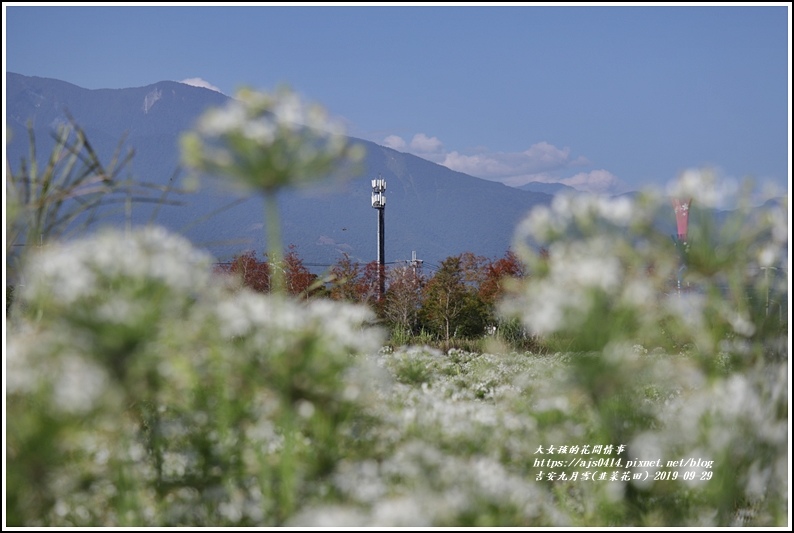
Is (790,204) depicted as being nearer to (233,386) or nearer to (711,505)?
(711,505)

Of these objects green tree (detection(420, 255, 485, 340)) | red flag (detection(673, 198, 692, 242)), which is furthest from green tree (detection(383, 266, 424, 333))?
red flag (detection(673, 198, 692, 242))

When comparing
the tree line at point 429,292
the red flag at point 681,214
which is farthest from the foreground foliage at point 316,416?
the tree line at point 429,292

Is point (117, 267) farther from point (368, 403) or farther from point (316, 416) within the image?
point (368, 403)

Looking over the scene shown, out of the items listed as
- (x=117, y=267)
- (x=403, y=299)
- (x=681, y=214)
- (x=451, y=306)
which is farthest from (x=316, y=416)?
(x=403, y=299)

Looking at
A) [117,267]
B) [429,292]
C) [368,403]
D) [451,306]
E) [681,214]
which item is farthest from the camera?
[429,292]

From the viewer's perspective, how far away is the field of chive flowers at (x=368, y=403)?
195 centimetres

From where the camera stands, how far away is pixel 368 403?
2.61 meters

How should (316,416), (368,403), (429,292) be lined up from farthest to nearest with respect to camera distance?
(429,292), (368,403), (316,416)

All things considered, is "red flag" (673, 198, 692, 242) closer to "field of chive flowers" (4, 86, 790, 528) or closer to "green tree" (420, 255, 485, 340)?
"field of chive flowers" (4, 86, 790, 528)

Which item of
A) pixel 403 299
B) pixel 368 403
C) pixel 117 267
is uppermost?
pixel 117 267

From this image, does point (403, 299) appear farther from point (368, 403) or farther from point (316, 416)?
point (316, 416)

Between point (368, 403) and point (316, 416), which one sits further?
point (368, 403)

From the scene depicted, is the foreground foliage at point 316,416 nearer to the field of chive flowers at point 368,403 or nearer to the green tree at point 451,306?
the field of chive flowers at point 368,403

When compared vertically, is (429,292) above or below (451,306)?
above
